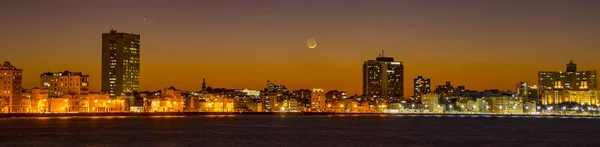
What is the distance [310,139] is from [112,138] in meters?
17.7

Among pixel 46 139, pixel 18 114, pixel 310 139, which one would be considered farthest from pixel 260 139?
pixel 18 114

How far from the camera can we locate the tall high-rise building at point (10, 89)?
17862 centimetres

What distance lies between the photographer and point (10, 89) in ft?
592

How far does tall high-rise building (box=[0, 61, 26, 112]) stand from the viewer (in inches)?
7032

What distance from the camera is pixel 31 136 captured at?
284 feet

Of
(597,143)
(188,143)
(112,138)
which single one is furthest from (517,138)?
(112,138)

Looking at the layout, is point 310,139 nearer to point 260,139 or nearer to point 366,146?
point 260,139

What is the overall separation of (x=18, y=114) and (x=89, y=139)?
9534 cm

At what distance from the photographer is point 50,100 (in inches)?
7598

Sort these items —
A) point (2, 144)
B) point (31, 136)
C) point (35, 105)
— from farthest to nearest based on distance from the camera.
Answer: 1. point (35, 105)
2. point (31, 136)
3. point (2, 144)

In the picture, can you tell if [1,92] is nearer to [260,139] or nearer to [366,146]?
[260,139]

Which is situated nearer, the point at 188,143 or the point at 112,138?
the point at 188,143

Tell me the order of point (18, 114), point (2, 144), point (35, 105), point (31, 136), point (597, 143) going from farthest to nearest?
1. point (35, 105)
2. point (18, 114)
3. point (31, 136)
4. point (597, 143)
5. point (2, 144)

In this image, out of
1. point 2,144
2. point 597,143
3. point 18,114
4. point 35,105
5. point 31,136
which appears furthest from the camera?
point 35,105
